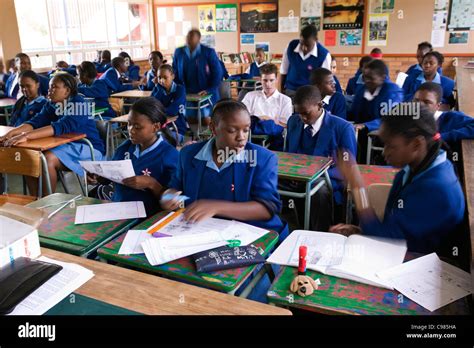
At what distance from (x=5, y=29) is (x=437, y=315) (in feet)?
25.1

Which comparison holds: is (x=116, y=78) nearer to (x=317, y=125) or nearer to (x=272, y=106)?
(x=272, y=106)

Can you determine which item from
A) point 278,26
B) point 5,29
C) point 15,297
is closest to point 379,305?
point 15,297

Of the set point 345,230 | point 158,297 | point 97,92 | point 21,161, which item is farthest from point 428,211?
point 97,92

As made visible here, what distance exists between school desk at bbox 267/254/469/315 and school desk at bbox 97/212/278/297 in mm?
117

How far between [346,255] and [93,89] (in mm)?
4666

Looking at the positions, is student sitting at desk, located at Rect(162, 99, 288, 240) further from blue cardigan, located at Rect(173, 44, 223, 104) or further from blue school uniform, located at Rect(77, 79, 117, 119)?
blue cardigan, located at Rect(173, 44, 223, 104)

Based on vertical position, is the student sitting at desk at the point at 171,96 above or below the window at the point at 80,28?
below

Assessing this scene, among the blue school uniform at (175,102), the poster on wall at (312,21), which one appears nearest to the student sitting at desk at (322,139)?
the blue school uniform at (175,102)

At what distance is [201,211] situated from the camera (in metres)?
1.65

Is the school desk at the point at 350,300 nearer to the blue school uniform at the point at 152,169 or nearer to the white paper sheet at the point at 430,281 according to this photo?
the white paper sheet at the point at 430,281

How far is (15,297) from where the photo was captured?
3.67 ft

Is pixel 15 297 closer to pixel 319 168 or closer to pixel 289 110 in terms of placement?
pixel 319 168

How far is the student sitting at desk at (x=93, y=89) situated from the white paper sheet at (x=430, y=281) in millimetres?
4684

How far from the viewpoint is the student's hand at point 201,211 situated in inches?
64.6
